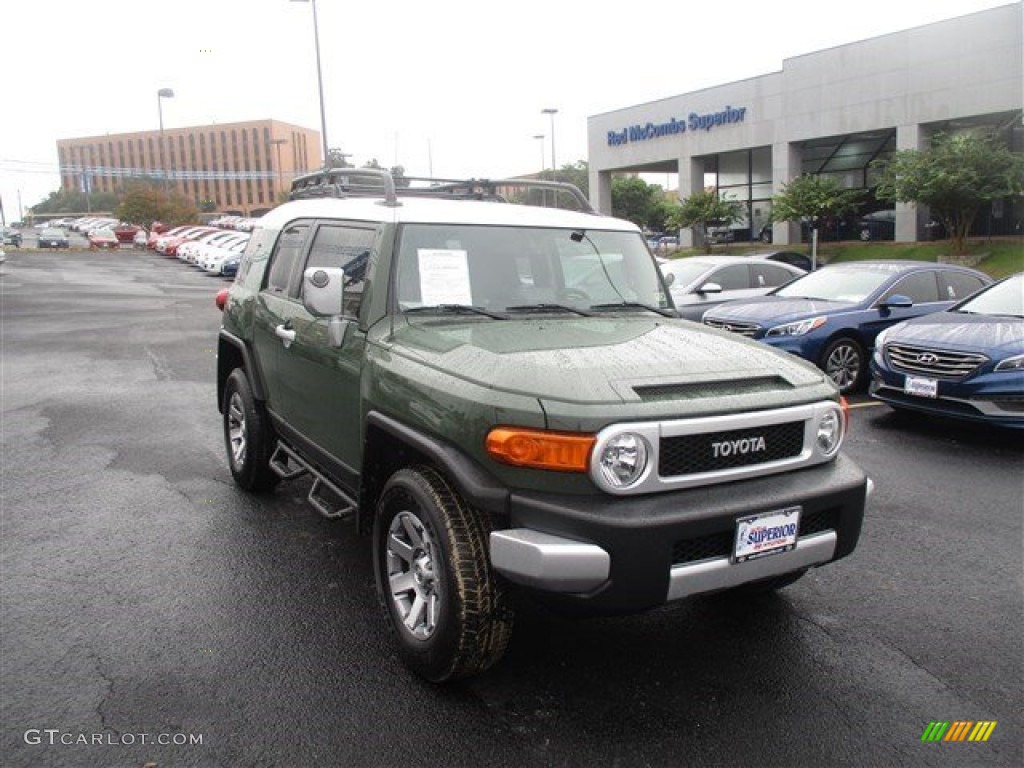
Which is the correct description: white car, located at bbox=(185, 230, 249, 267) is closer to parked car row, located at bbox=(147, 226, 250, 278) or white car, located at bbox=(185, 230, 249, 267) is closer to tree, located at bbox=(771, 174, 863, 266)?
parked car row, located at bbox=(147, 226, 250, 278)

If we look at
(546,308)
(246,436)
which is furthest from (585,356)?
(246,436)

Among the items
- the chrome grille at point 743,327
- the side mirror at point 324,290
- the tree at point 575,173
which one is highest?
the tree at point 575,173

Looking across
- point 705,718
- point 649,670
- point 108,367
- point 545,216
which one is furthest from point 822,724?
point 108,367

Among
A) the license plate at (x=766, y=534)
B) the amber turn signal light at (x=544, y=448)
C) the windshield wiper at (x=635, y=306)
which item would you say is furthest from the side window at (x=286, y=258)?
the license plate at (x=766, y=534)

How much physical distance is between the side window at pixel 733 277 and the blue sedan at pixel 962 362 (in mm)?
4379

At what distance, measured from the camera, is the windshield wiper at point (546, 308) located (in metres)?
4.07

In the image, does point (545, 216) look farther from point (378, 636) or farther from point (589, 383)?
point (378, 636)

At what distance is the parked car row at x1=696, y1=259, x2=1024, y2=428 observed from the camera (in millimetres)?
6887

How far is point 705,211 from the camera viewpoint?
31828 mm

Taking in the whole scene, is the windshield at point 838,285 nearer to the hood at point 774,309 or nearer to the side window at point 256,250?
the hood at point 774,309

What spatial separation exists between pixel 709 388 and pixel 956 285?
28.1ft

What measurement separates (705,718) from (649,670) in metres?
0.39

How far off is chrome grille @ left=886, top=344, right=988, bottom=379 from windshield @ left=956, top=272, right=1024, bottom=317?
109 centimetres

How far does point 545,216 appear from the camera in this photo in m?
4.54
